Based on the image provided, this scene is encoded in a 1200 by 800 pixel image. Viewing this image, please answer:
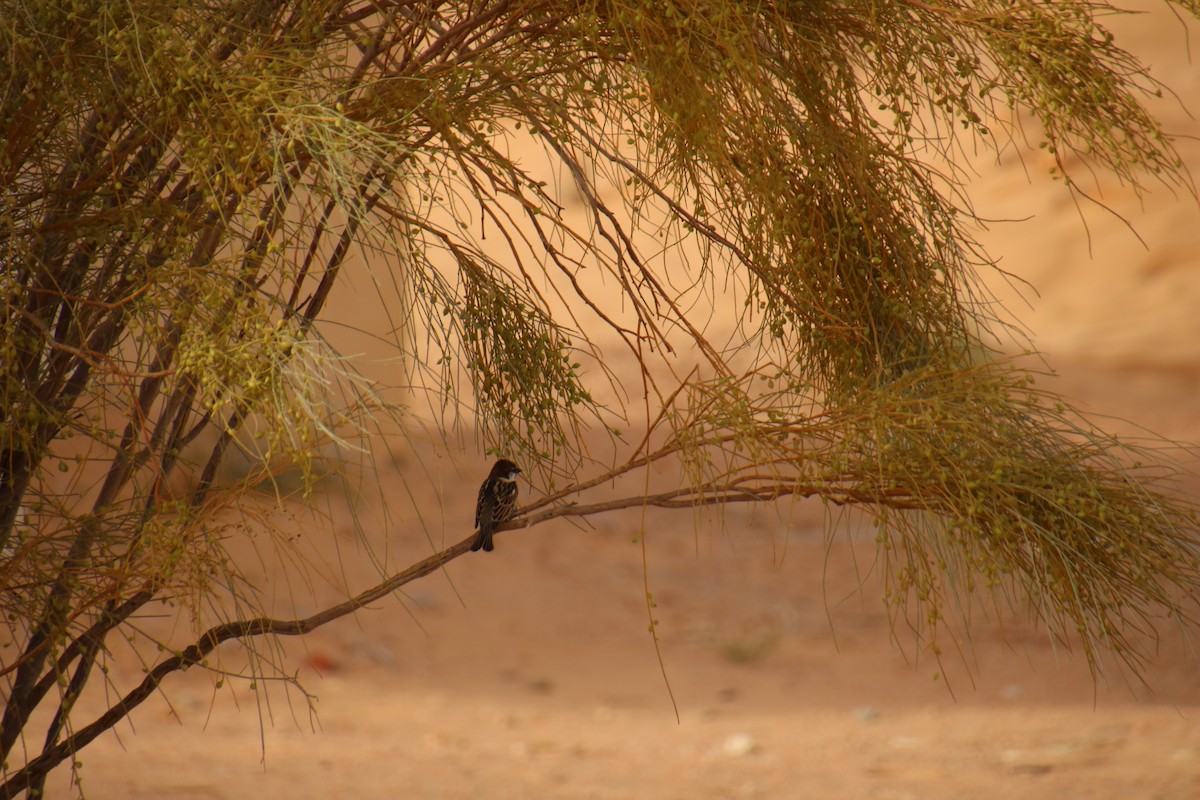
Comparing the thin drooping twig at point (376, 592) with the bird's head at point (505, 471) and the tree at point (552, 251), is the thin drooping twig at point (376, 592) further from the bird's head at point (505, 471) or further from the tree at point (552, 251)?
the bird's head at point (505, 471)

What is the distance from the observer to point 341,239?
1250 millimetres

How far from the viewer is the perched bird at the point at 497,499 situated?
5.24 feet

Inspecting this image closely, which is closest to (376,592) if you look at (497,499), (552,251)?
(497,499)

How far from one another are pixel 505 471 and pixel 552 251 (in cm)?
34

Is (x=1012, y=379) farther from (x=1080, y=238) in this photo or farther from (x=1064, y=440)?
(x=1080, y=238)

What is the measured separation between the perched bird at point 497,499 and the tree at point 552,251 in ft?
0.33

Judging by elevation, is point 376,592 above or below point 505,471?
below

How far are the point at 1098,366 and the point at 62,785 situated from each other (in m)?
4.92

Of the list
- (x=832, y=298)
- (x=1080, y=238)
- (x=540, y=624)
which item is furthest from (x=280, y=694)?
(x=1080, y=238)

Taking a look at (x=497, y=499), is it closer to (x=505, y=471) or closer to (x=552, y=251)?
(x=505, y=471)

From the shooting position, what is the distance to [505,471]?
1628 millimetres

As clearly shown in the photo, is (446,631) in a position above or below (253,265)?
below

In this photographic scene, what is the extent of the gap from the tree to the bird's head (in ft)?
0.25

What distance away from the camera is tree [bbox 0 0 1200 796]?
115 cm
